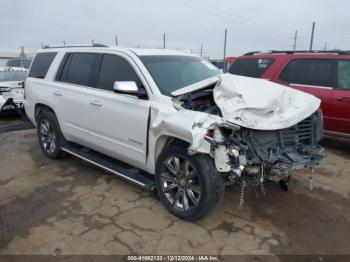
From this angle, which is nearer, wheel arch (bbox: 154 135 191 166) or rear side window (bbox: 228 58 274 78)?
wheel arch (bbox: 154 135 191 166)

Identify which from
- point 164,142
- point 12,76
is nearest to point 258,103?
point 164,142

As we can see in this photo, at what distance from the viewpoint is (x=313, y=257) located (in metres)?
2.91

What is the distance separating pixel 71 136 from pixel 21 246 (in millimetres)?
2158

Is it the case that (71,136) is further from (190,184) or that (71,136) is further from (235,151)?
(235,151)

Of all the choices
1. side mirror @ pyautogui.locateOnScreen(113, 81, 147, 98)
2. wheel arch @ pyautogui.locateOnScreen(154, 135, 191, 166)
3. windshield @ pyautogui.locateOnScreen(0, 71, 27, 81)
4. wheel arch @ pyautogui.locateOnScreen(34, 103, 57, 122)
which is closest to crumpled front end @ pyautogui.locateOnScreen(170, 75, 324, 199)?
wheel arch @ pyautogui.locateOnScreen(154, 135, 191, 166)

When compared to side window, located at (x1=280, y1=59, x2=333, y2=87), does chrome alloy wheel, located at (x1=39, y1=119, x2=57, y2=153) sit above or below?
below

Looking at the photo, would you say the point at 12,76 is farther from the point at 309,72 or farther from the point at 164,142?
the point at 309,72

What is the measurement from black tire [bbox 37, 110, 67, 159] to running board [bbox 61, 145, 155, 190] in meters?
0.19

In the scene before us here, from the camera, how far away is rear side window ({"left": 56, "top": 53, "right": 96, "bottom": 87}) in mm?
4504

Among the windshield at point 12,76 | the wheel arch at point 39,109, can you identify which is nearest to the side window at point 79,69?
the wheel arch at point 39,109

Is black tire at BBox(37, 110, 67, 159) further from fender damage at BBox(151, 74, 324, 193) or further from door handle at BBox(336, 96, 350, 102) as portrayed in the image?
door handle at BBox(336, 96, 350, 102)

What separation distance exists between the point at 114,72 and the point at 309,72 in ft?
12.7

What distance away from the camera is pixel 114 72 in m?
4.12

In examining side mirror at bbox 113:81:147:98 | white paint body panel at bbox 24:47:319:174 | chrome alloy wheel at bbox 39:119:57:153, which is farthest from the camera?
chrome alloy wheel at bbox 39:119:57:153
